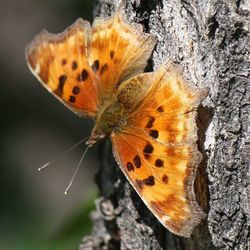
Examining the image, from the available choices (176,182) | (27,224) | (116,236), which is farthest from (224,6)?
(27,224)

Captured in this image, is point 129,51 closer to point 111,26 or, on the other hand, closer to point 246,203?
point 111,26

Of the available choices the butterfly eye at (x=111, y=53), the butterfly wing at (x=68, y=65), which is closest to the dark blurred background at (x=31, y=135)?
the butterfly wing at (x=68, y=65)

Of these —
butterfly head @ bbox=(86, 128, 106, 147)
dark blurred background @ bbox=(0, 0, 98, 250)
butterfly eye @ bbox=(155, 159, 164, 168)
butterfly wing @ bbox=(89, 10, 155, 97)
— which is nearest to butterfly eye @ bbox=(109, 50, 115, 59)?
butterfly wing @ bbox=(89, 10, 155, 97)

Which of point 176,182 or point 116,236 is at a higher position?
point 176,182

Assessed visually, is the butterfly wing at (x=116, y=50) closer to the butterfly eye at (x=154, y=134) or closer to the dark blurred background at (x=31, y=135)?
the butterfly eye at (x=154, y=134)

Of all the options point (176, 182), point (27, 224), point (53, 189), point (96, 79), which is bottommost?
point (53, 189)

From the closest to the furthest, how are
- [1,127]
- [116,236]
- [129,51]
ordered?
[129,51] → [116,236] → [1,127]

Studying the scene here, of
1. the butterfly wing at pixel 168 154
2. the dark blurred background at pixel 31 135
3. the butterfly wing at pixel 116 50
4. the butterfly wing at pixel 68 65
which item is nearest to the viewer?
the butterfly wing at pixel 168 154
